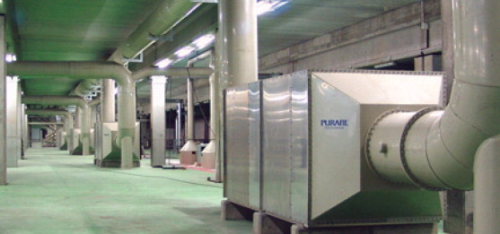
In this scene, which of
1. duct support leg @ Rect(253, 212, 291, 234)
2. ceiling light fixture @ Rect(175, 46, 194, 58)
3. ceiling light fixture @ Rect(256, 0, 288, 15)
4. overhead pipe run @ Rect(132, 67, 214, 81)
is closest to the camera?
duct support leg @ Rect(253, 212, 291, 234)

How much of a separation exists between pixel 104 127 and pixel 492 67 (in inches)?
877

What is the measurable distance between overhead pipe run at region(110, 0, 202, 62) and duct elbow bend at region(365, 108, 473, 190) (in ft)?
27.6

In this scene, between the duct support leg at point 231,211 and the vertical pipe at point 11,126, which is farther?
the vertical pipe at point 11,126

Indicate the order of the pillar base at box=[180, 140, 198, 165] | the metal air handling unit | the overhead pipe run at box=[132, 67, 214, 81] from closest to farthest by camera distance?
the metal air handling unit, the overhead pipe run at box=[132, 67, 214, 81], the pillar base at box=[180, 140, 198, 165]

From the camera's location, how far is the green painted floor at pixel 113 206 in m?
8.86

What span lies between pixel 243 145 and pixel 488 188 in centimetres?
561

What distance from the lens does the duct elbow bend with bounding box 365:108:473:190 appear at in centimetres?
453

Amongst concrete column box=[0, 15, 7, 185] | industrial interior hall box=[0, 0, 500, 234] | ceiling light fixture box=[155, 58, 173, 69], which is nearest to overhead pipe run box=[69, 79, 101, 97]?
industrial interior hall box=[0, 0, 500, 234]

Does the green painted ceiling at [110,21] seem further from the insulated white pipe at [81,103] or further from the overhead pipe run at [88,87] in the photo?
the insulated white pipe at [81,103]

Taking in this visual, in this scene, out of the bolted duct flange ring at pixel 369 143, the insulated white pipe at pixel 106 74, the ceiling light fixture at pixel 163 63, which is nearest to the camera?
the bolted duct flange ring at pixel 369 143

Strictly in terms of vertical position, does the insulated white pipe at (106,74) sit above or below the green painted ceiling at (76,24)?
below

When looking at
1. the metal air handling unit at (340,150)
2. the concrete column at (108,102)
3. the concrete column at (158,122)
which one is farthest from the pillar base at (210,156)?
the metal air handling unit at (340,150)

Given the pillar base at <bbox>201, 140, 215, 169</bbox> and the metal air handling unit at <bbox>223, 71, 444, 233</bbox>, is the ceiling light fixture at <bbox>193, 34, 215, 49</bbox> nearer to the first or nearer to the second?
the pillar base at <bbox>201, 140, 215, 169</bbox>

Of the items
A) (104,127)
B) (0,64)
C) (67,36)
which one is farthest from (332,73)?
(104,127)
